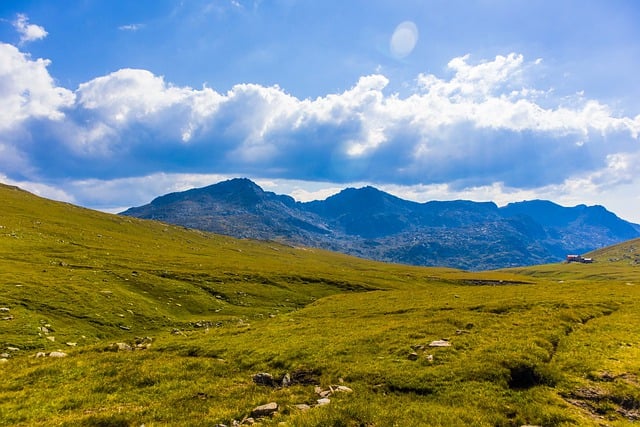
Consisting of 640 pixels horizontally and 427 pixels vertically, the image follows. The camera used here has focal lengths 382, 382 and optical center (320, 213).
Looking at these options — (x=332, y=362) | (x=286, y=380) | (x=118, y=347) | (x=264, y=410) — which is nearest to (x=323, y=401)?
(x=264, y=410)

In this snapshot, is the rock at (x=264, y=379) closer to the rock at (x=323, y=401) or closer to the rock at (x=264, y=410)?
the rock at (x=264, y=410)

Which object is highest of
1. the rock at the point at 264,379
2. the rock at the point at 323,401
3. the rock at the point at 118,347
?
the rock at the point at 323,401

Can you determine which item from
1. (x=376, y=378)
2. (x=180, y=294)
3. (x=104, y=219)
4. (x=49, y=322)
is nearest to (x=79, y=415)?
(x=376, y=378)

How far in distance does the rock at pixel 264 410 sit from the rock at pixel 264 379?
3.53 m

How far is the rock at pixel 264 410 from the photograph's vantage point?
16.8 meters

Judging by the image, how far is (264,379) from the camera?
836 inches

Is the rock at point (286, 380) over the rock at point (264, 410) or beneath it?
beneath

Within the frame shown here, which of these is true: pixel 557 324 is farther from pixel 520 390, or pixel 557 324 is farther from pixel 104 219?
pixel 104 219

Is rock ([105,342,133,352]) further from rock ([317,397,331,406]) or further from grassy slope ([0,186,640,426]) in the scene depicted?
rock ([317,397,331,406])

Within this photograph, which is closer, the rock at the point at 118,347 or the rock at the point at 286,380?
the rock at the point at 286,380

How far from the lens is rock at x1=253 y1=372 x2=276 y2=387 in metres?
21.0

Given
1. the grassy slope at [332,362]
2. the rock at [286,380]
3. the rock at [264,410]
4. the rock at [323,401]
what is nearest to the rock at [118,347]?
the grassy slope at [332,362]

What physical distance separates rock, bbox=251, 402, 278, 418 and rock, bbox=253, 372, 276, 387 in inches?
139

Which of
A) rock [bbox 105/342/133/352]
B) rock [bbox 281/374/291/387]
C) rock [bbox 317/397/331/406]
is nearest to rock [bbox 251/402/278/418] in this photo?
rock [bbox 317/397/331/406]
